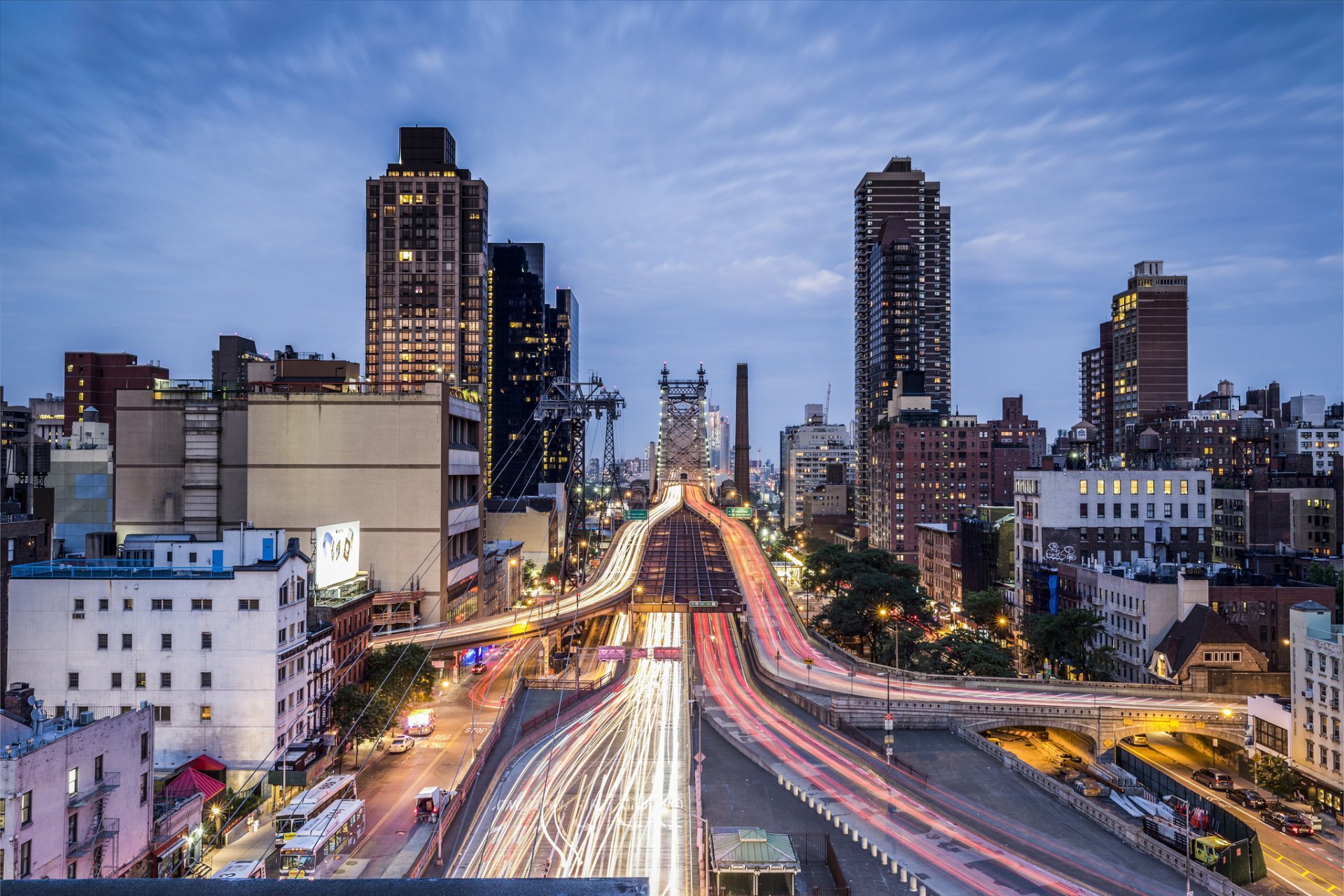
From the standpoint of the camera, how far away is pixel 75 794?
3108 cm

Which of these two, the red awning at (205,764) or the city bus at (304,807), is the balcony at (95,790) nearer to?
the city bus at (304,807)

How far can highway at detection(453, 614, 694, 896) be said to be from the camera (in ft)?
114

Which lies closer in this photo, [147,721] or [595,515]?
[147,721]

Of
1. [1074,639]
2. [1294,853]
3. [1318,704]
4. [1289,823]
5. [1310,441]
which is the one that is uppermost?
[1310,441]

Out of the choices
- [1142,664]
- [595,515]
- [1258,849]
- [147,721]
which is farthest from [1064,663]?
[595,515]

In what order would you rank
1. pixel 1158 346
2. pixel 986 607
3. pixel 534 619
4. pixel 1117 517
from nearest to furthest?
pixel 534 619 < pixel 1117 517 < pixel 986 607 < pixel 1158 346

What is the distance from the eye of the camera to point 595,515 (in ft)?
629

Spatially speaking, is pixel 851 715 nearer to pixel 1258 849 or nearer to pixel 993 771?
pixel 993 771

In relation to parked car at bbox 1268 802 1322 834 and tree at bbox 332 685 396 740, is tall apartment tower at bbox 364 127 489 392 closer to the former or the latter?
tree at bbox 332 685 396 740

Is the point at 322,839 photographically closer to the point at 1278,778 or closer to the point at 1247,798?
the point at 1247,798

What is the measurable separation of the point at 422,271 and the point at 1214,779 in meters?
135

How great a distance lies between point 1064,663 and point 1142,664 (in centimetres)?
740

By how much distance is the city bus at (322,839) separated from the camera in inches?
1323

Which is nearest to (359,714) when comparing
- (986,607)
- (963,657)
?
(963,657)
